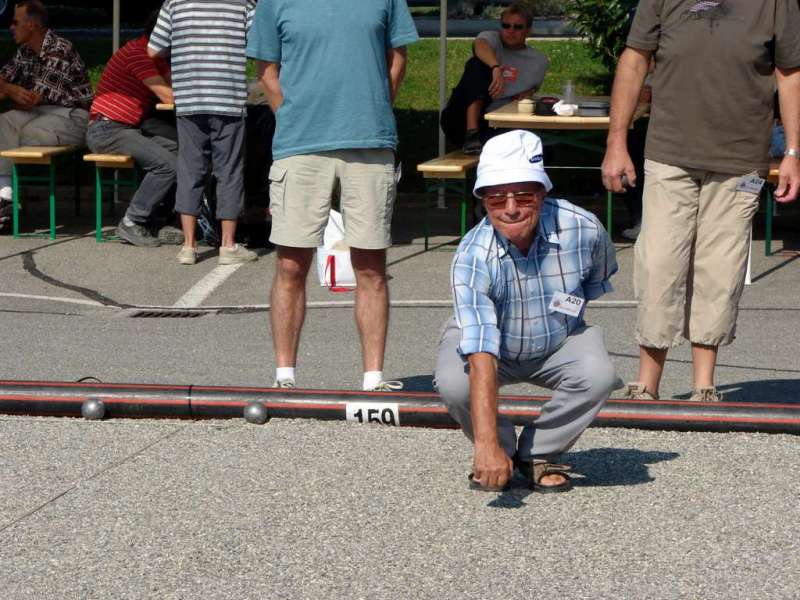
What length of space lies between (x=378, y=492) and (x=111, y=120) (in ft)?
22.6

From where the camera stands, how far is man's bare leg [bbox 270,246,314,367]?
6387 millimetres

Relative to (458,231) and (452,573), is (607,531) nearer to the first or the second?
(452,573)

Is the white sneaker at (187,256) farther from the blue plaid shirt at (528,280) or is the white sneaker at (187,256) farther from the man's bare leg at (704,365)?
the blue plaid shirt at (528,280)

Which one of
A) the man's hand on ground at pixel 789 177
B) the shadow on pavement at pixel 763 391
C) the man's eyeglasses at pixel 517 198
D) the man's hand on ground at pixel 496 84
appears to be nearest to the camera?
the man's eyeglasses at pixel 517 198

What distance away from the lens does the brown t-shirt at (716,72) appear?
19.4 feet

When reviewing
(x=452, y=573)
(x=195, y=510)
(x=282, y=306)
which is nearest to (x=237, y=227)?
(x=282, y=306)

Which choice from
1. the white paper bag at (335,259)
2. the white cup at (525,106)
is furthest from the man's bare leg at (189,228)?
the white cup at (525,106)

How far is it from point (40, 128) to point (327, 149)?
19.8ft

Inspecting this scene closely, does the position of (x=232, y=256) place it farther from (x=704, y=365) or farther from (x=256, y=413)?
(x=704, y=365)

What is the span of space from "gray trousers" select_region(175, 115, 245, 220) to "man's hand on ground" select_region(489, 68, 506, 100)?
7.17ft

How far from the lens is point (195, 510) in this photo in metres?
4.92

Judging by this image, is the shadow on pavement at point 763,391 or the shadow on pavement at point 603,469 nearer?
the shadow on pavement at point 603,469

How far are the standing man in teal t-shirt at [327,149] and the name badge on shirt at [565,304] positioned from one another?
165 cm

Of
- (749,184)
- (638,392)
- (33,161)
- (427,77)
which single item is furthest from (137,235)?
(427,77)
